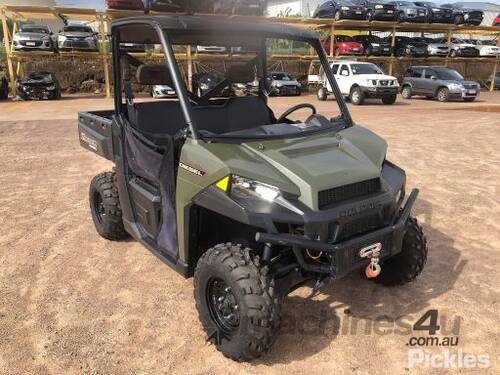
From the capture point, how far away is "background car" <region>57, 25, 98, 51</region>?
21.1 metres

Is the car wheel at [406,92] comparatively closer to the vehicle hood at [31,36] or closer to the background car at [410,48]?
the background car at [410,48]

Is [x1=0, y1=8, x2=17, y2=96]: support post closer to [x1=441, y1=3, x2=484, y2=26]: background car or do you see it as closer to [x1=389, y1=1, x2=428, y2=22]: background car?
[x1=389, y1=1, x2=428, y2=22]: background car

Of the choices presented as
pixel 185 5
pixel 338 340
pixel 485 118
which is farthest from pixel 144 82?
pixel 485 118

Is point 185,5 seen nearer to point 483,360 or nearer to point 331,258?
point 331,258

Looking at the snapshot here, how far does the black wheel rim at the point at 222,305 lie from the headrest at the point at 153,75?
1.48 meters

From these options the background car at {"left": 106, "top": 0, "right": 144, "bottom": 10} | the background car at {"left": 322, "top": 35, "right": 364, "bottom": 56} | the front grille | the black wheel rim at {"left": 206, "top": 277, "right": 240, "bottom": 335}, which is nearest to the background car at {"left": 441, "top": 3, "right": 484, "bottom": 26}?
the background car at {"left": 322, "top": 35, "right": 364, "bottom": 56}

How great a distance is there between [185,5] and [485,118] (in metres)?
13.1

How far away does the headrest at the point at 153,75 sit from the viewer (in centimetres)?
332

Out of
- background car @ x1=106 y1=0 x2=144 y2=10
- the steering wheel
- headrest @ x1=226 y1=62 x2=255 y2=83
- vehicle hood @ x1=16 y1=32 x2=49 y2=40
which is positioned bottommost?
the steering wheel

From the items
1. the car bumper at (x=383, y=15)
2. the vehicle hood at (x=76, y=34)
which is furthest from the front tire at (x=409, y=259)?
the car bumper at (x=383, y=15)

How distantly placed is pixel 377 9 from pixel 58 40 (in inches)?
681

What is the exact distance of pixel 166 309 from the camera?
11.3 feet

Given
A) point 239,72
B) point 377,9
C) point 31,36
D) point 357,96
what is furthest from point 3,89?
point 239,72

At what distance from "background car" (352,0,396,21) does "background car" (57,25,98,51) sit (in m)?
14.7
